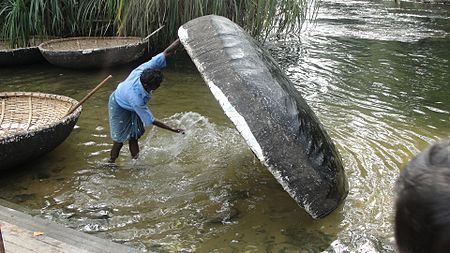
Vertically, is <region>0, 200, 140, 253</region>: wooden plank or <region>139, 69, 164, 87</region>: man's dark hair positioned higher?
<region>139, 69, 164, 87</region>: man's dark hair

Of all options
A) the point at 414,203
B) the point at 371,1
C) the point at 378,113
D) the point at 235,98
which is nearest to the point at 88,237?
the point at 235,98

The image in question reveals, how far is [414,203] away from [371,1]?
64.3 ft

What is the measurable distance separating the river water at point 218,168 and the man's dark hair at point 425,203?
259 centimetres

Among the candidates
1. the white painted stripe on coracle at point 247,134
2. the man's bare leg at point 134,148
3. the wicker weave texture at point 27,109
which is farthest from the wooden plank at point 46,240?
the wicker weave texture at point 27,109

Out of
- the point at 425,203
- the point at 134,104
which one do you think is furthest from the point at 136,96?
the point at 425,203

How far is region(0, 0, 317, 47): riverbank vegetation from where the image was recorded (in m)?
7.31

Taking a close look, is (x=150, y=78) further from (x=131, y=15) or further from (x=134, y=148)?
(x=131, y=15)

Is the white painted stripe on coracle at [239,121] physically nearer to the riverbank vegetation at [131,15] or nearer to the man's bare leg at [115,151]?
the man's bare leg at [115,151]

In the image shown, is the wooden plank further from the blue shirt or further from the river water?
the blue shirt

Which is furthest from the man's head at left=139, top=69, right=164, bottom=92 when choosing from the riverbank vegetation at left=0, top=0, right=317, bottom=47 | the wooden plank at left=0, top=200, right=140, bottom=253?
the riverbank vegetation at left=0, top=0, right=317, bottom=47

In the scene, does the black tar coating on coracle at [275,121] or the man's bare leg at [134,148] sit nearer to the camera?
the black tar coating on coracle at [275,121]

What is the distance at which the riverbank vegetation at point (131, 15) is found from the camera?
7309 millimetres

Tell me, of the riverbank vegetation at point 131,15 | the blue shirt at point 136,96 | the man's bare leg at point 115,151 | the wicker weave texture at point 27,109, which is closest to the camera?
the blue shirt at point 136,96

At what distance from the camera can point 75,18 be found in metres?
8.35
